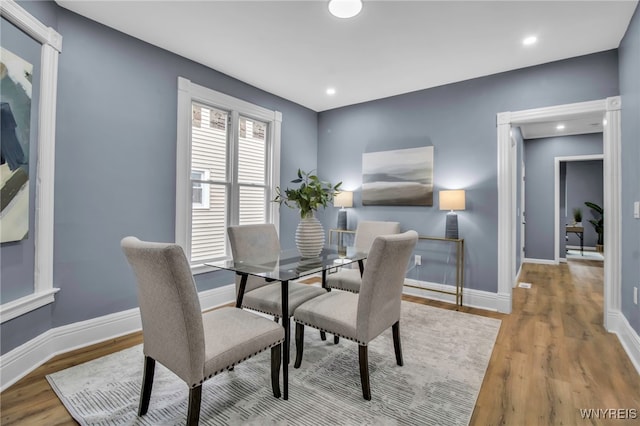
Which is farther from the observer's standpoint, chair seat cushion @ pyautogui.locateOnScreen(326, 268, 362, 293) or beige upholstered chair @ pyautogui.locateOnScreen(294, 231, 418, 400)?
chair seat cushion @ pyautogui.locateOnScreen(326, 268, 362, 293)

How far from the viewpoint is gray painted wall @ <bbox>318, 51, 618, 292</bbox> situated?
9.79ft

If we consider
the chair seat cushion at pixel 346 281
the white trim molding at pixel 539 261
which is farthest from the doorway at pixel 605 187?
the white trim molding at pixel 539 261

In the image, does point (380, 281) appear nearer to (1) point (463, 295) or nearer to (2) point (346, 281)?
(2) point (346, 281)

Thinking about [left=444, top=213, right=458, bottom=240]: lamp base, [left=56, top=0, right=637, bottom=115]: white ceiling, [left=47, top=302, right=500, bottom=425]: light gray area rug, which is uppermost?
[left=56, top=0, right=637, bottom=115]: white ceiling

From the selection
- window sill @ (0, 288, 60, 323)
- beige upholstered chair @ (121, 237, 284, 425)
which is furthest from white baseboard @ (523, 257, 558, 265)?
window sill @ (0, 288, 60, 323)

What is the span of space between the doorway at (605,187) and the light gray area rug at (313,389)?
1183 millimetres

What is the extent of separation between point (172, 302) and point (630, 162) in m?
3.39

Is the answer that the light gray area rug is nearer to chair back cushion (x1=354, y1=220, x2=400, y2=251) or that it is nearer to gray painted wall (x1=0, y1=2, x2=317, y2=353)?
gray painted wall (x1=0, y1=2, x2=317, y2=353)

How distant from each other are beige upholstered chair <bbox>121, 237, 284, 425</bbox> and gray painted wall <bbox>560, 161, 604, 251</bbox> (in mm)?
9048

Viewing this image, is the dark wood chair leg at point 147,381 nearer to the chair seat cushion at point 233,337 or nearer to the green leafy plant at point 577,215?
the chair seat cushion at point 233,337

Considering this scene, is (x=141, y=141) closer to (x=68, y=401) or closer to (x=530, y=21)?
(x=68, y=401)

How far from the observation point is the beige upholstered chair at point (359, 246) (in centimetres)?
274

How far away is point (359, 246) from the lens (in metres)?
3.14

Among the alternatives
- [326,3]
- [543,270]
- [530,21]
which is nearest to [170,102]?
[326,3]
